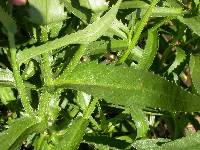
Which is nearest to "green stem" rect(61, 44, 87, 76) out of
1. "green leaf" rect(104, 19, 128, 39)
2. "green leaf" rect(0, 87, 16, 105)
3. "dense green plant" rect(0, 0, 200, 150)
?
"dense green plant" rect(0, 0, 200, 150)

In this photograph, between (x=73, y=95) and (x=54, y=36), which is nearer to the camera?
(x=54, y=36)

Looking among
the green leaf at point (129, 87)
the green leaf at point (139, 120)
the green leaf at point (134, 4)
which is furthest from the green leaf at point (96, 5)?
the green leaf at point (139, 120)

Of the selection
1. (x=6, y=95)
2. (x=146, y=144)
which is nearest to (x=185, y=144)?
(x=146, y=144)

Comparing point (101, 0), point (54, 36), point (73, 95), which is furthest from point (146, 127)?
point (101, 0)

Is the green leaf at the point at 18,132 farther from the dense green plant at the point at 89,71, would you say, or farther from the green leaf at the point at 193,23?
the green leaf at the point at 193,23

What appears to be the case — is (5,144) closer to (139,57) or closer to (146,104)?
(146,104)

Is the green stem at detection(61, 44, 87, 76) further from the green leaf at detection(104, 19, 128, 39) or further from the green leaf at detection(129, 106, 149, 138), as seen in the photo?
the green leaf at detection(129, 106, 149, 138)
